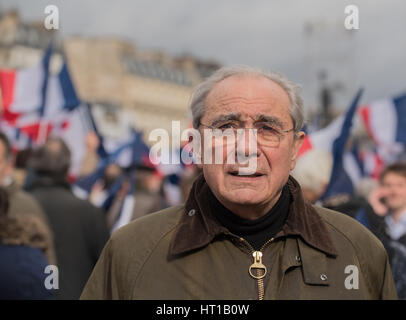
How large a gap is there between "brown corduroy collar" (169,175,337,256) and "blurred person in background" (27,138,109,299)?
2.23 meters

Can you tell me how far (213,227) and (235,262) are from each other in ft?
0.41

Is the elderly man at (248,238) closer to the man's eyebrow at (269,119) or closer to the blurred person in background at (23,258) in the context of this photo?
the man's eyebrow at (269,119)

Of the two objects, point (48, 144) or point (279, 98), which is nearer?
point (279, 98)

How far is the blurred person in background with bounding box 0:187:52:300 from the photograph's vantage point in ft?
10.4

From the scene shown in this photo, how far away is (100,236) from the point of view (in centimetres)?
497

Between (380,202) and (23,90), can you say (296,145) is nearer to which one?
(380,202)

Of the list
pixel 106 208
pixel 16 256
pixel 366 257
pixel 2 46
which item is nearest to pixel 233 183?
pixel 366 257

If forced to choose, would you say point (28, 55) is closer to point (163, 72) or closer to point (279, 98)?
point (163, 72)

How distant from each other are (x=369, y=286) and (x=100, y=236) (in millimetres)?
2792

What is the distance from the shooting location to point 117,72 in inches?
2980

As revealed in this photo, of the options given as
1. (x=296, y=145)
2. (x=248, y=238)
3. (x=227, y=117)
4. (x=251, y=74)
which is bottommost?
(x=248, y=238)

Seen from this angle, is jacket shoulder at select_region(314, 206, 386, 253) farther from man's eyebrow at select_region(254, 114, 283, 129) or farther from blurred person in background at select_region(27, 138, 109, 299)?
blurred person in background at select_region(27, 138, 109, 299)

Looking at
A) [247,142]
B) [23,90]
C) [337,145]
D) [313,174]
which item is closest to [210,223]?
[247,142]

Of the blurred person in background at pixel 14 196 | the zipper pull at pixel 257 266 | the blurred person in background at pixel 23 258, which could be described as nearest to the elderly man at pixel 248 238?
the zipper pull at pixel 257 266
